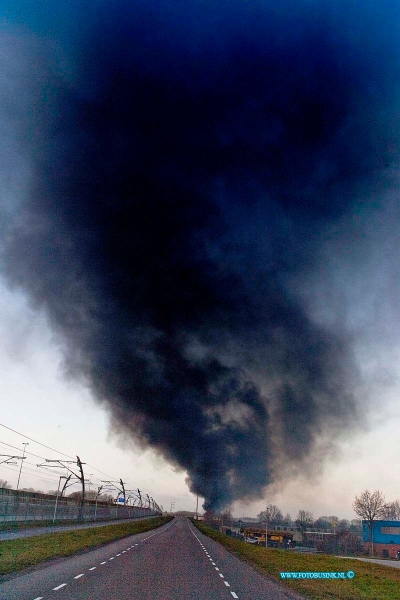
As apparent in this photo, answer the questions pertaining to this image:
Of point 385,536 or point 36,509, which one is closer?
point 36,509

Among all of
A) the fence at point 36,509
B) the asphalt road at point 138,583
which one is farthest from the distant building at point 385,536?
the asphalt road at point 138,583

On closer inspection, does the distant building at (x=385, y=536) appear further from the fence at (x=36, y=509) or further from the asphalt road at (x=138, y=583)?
the asphalt road at (x=138, y=583)

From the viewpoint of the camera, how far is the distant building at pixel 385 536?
99500 mm

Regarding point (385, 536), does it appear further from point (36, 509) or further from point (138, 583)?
point (138, 583)

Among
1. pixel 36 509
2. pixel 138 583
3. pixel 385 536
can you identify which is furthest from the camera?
pixel 385 536

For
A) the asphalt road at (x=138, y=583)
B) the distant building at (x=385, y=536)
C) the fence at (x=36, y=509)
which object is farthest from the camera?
the distant building at (x=385, y=536)

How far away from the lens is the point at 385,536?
348ft

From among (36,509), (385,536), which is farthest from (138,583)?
(385,536)

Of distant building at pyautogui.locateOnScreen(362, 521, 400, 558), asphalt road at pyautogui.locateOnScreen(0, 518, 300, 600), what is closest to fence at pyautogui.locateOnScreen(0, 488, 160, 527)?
asphalt road at pyautogui.locateOnScreen(0, 518, 300, 600)

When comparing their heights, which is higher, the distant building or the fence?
the fence

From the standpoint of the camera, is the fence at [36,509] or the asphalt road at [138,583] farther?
the fence at [36,509]

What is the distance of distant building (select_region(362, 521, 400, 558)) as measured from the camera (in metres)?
99.5

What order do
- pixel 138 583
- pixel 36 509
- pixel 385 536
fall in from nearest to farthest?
pixel 138 583 < pixel 36 509 < pixel 385 536

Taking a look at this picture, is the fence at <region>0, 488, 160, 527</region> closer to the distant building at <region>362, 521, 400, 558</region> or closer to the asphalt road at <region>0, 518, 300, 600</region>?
the asphalt road at <region>0, 518, 300, 600</region>
